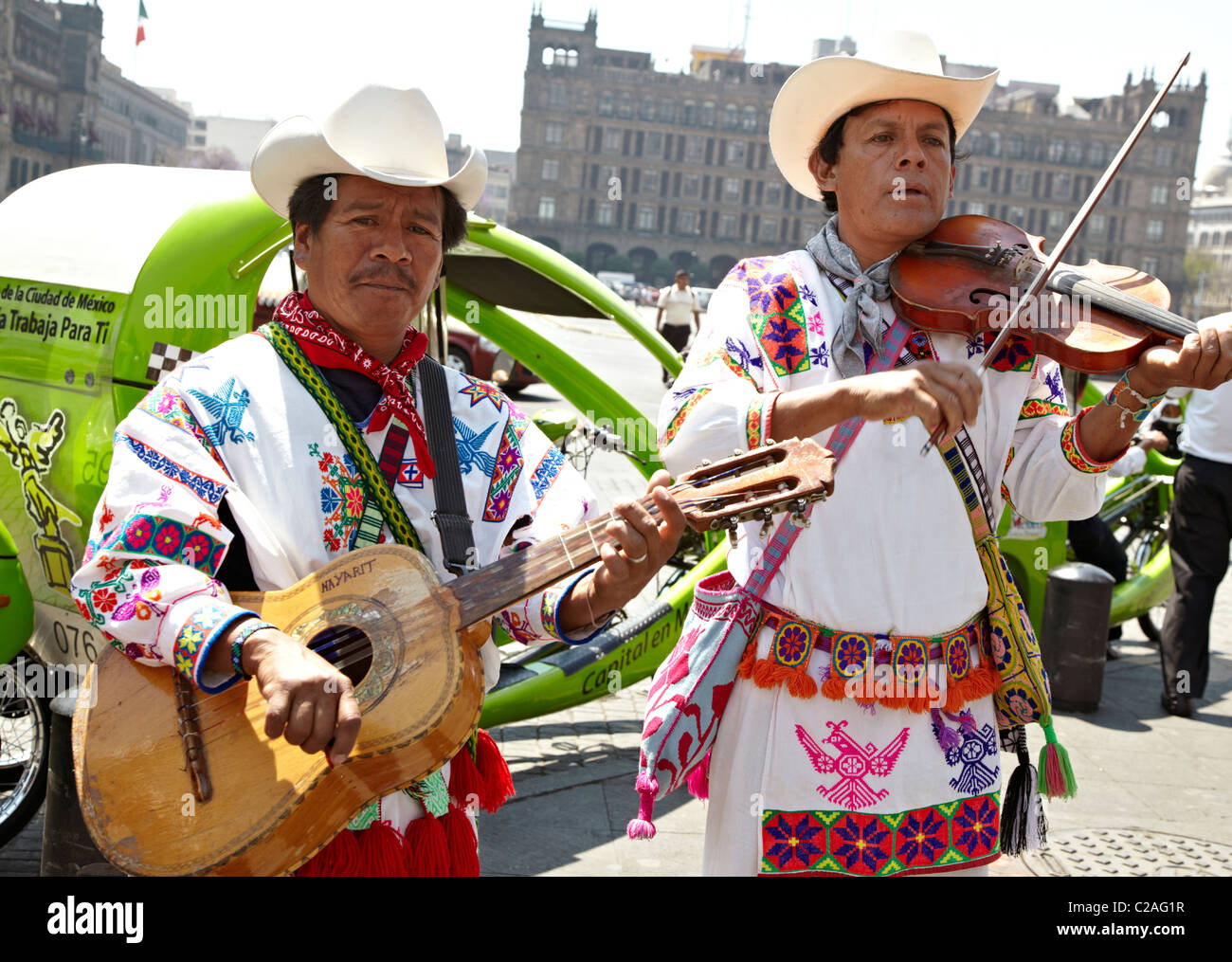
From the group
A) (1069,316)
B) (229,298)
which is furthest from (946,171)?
(229,298)

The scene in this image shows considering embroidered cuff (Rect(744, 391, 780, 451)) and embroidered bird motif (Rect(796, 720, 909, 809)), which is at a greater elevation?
embroidered cuff (Rect(744, 391, 780, 451))

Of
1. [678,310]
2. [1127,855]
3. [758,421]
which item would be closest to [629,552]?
[758,421]

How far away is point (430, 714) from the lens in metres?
1.97

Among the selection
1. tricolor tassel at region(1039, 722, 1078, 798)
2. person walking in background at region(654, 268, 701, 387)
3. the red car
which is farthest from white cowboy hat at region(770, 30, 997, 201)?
person walking in background at region(654, 268, 701, 387)

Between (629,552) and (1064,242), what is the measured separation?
0.98m

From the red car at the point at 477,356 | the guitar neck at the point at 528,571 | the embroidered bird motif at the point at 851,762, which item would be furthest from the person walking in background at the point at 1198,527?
the red car at the point at 477,356

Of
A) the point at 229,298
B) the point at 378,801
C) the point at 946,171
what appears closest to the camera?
the point at 378,801

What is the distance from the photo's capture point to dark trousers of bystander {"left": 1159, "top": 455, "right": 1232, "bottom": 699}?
606 cm

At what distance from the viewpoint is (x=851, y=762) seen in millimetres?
2402

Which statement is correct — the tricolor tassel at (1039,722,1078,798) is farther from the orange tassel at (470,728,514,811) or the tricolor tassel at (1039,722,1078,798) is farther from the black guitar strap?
the black guitar strap

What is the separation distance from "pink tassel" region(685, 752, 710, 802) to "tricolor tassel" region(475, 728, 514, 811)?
398 mm

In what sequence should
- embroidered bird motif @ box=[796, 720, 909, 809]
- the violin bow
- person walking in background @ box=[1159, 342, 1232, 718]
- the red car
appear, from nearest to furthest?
1. the violin bow
2. embroidered bird motif @ box=[796, 720, 909, 809]
3. person walking in background @ box=[1159, 342, 1232, 718]
4. the red car
